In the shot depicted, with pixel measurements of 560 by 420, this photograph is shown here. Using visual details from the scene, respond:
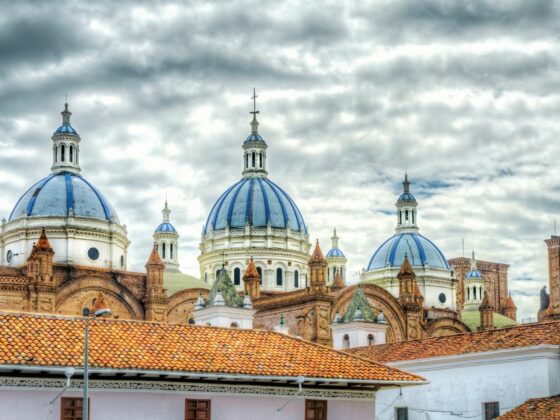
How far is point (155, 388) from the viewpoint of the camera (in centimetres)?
2655

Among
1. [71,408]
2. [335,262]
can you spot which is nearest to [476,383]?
[71,408]

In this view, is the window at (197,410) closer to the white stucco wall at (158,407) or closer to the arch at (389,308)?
the white stucco wall at (158,407)

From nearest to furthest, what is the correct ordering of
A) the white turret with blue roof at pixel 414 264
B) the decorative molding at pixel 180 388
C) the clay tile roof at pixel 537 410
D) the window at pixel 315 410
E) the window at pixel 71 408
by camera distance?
the decorative molding at pixel 180 388, the window at pixel 71 408, the window at pixel 315 410, the clay tile roof at pixel 537 410, the white turret with blue roof at pixel 414 264

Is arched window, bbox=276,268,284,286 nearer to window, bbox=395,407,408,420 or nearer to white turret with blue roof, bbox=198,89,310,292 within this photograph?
white turret with blue roof, bbox=198,89,310,292

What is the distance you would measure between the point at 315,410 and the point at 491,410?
9.01 metres

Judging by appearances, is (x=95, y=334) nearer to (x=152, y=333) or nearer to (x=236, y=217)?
(x=152, y=333)

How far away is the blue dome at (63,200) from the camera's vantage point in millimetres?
64000

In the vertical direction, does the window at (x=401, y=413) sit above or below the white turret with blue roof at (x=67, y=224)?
below

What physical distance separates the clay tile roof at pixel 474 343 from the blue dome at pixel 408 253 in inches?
1730

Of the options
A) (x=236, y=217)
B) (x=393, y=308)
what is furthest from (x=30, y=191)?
(x=393, y=308)

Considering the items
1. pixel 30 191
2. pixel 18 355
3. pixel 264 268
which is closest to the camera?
pixel 18 355

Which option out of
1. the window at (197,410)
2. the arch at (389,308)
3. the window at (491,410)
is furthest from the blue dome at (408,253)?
the window at (197,410)

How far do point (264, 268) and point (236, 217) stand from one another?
4.69 metres

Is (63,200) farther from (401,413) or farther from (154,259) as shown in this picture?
(401,413)
